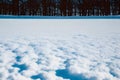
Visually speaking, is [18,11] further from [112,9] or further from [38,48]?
[38,48]

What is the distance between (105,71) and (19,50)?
1.76 metres

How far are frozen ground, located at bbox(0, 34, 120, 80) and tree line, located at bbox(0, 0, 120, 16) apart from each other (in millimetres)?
16332

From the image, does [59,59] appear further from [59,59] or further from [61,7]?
[61,7]

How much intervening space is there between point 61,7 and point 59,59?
17757mm

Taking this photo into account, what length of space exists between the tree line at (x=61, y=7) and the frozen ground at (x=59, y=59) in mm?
16332

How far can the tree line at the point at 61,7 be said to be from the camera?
1995 centimetres

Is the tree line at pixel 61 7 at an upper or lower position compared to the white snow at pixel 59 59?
upper

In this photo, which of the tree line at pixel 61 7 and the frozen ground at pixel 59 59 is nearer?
the frozen ground at pixel 59 59

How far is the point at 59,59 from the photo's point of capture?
9.86 feet

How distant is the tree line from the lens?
20.0 m

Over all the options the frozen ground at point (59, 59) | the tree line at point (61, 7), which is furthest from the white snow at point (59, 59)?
the tree line at point (61, 7)

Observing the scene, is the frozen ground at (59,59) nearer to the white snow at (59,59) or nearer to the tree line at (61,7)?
the white snow at (59,59)

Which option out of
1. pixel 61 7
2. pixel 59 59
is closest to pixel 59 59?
pixel 59 59

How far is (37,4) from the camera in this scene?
2014 centimetres
